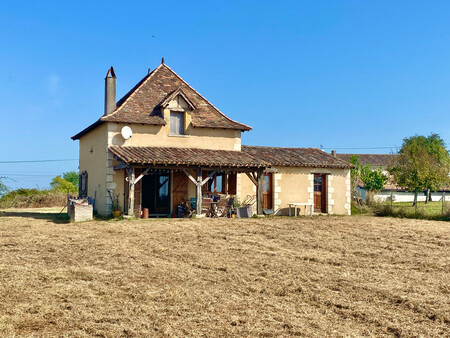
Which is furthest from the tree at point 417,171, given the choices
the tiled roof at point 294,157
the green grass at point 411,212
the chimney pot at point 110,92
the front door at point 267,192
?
the chimney pot at point 110,92

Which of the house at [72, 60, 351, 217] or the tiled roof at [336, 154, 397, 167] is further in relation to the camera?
the tiled roof at [336, 154, 397, 167]

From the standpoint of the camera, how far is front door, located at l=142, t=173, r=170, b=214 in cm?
1945

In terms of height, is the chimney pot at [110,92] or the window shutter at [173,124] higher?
the chimney pot at [110,92]

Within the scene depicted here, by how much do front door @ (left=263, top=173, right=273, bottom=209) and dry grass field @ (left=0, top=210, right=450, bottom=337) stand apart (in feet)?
26.1

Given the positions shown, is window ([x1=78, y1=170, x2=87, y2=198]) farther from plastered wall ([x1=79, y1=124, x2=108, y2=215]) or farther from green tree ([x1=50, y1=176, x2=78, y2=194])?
green tree ([x1=50, y1=176, x2=78, y2=194])

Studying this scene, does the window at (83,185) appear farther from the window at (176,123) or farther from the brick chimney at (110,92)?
the window at (176,123)

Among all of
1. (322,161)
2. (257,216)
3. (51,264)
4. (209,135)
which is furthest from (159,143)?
(51,264)

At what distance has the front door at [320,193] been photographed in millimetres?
22344

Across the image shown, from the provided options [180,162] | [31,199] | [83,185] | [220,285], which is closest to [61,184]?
[31,199]

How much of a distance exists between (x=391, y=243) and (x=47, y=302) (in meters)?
9.10

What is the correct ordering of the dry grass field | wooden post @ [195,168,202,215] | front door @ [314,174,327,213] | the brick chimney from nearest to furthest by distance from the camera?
the dry grass field < wooden post @ [195,168,202,215] < the brick chimney < front door @ [314,174,327,213]

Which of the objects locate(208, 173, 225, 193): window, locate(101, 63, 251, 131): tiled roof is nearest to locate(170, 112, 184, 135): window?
locate(101, 63, 251, 131): tiled roof

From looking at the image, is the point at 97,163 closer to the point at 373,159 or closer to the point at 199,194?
the point at 199,194

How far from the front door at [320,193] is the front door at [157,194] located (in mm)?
7277
